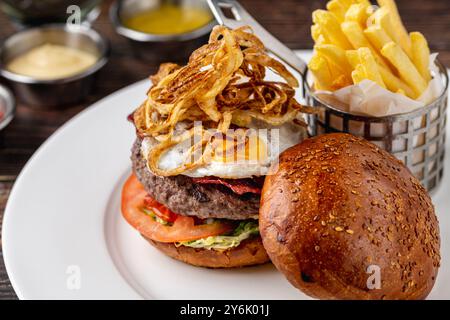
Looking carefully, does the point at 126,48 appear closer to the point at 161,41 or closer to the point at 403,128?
the point at 161,41

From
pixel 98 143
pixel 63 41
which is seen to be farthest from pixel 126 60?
pixel 98 143

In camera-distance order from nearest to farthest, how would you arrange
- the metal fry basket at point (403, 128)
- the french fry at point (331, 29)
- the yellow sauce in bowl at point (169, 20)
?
the french fry at point (331, 29) → the metal fry basket at point (403, 128) → the yellow sauce in bowl at point (169, 20)

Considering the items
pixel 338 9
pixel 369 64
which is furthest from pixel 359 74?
pixel 338 9

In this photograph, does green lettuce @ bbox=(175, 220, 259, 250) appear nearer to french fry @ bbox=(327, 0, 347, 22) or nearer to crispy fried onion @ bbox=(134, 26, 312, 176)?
crispy fried onion @ bbox=(134, 26, 312, 176)

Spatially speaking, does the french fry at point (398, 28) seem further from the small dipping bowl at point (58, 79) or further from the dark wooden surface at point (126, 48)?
the small dipping bowl at point (58, 79)

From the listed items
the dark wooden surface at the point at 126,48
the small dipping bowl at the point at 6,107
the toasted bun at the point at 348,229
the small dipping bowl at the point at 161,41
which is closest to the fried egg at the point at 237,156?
the toasted bun at the point at 348,229

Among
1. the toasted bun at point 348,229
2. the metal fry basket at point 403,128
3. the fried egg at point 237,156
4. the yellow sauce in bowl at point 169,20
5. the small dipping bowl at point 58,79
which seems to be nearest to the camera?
the toasted bun at point 348,229
